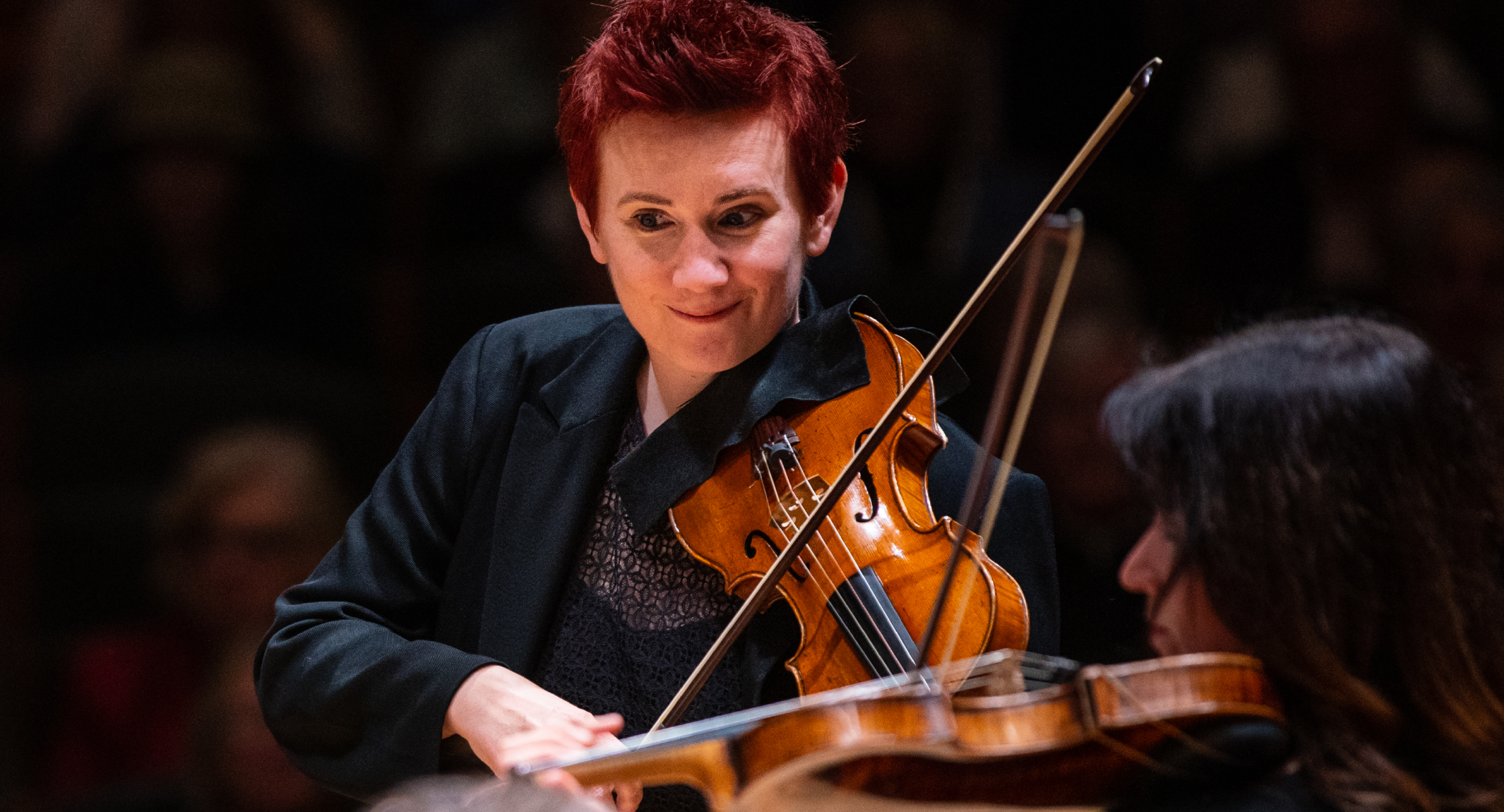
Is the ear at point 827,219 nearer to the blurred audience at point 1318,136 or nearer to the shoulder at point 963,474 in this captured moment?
the shoulder at point 963,474

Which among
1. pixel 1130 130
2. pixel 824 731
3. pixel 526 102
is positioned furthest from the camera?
pixel 526 102

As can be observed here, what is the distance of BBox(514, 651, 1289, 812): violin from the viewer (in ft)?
2.78

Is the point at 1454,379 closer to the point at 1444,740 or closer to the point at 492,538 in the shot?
the point at 1444,740

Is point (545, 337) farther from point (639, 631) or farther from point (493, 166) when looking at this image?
point (493, 166)

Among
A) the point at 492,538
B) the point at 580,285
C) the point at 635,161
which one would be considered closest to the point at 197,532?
the point at 580,285

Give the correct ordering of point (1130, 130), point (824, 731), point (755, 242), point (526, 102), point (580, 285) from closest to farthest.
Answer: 1. point (824, 731)
2. point (755, 242)
3. point (580, 285)
4. point (1130, 130)
5. point (526, 102)

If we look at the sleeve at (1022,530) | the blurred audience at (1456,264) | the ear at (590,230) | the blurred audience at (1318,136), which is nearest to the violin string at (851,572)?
the sleeve at (1022,530)

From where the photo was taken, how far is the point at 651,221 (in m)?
1.06

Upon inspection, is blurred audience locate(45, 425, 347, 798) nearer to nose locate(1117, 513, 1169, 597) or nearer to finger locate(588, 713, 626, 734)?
finger locate(588, 713, 626, 734)

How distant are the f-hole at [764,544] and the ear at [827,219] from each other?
0.21 meters

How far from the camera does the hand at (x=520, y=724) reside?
961mm

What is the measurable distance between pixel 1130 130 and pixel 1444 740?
1.52 meters

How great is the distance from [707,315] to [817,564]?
192 millimetres

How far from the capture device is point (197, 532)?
2146 millimetres
